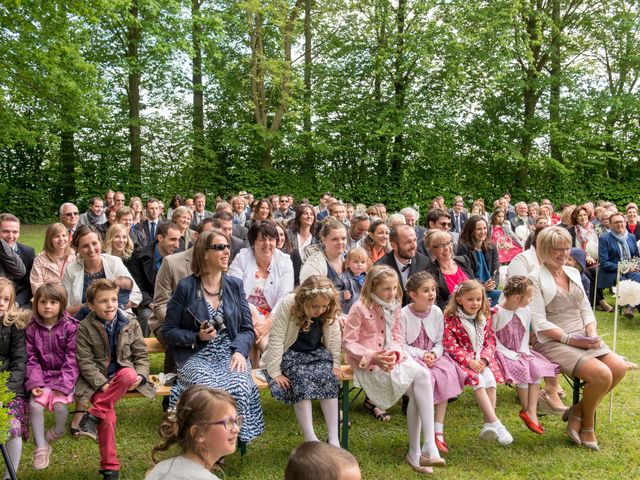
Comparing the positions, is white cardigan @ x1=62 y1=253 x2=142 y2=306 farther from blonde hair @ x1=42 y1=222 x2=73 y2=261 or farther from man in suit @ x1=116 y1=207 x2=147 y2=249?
man in suit @ x1=116 y1=207 x2=147 y2=249

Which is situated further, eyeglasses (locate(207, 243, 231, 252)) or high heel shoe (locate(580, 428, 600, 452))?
high heel shoe (locate(580, 428, 600, 452))

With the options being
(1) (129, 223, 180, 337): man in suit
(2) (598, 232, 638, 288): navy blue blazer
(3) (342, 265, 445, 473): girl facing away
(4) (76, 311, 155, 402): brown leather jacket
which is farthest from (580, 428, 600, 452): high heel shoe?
(2) (598, 232, 638, 288): navy blue blazer

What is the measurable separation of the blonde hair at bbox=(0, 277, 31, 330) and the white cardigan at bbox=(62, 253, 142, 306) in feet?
3.09

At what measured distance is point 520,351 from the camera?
451 centimetres

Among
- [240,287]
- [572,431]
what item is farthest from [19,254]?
[572,431]

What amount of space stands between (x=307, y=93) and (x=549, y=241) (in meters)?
17.2

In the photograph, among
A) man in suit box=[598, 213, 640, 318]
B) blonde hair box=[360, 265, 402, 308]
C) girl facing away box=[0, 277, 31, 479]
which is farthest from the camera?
man in suit box=[598, 213, 640, 318]

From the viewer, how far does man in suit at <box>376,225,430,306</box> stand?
5.15m

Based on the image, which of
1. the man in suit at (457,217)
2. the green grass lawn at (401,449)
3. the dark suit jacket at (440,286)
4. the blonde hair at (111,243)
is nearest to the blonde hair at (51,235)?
the blonde hair at (111,243)

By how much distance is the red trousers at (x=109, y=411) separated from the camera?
3.56m

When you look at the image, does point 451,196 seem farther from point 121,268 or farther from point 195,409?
point 195,409

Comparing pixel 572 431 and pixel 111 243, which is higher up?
pixel 111 243

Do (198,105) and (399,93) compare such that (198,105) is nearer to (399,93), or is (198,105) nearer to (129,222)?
(399,93)

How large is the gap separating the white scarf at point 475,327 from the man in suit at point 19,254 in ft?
12.5
